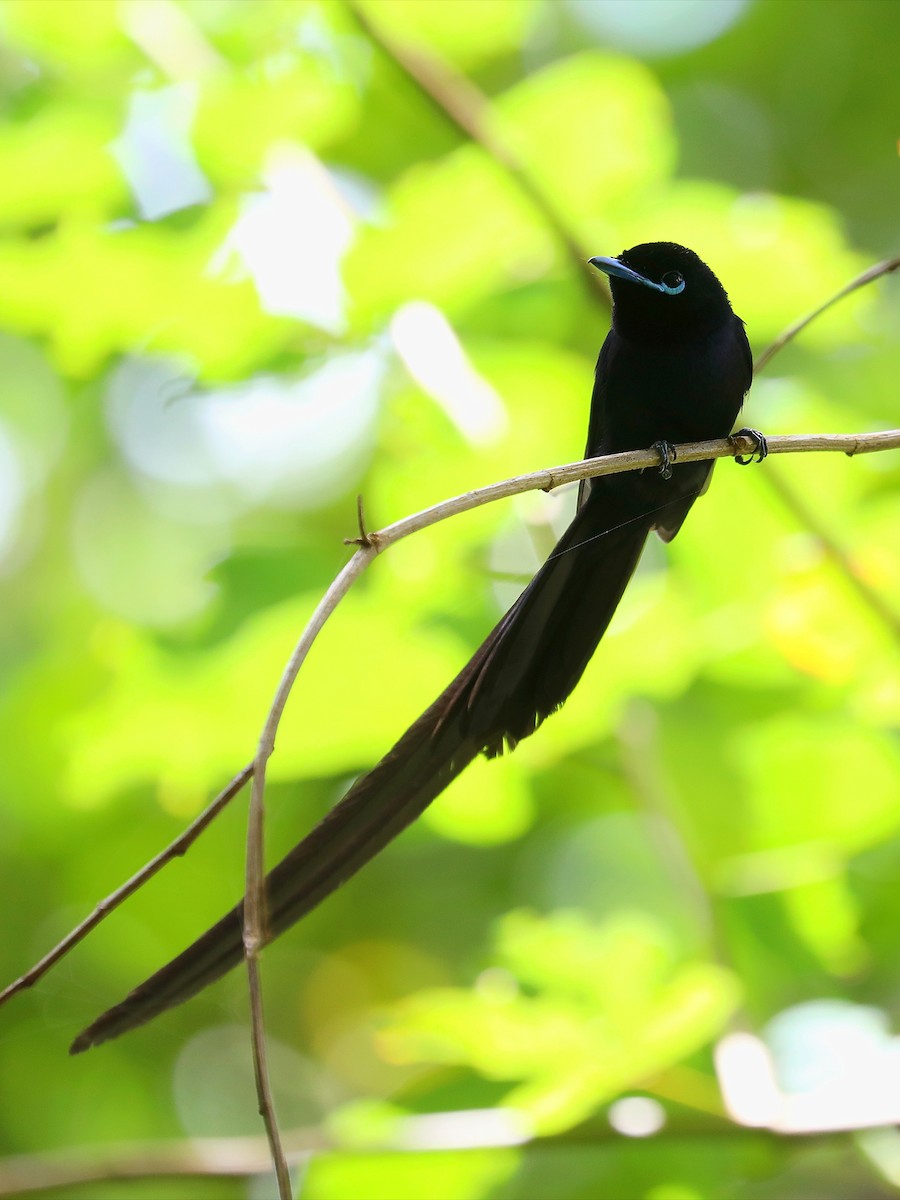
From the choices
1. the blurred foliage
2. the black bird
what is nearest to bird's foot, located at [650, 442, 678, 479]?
the black bird

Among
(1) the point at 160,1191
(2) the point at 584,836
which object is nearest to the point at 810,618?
(2) the point at 584,836

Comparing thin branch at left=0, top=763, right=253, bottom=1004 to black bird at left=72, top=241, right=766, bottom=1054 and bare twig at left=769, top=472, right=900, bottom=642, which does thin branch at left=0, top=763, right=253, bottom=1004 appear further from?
bare twig at left=769, top=472, right=900, bottom=642

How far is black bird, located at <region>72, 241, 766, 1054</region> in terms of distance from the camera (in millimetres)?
1219

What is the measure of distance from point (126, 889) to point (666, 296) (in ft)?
4.41

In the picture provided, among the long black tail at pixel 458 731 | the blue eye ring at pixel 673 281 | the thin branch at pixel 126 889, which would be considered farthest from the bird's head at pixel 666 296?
the thin branch at pixel 126 889

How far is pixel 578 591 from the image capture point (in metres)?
1.63

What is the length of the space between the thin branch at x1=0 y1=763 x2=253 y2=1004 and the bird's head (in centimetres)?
113

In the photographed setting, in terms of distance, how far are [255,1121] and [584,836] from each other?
3.46ft

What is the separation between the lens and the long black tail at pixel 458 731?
1.18 meters

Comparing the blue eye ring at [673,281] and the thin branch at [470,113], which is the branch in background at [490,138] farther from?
the blue eye ring at [673,281]

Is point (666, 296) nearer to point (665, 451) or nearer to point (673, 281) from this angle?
point (673, 281)

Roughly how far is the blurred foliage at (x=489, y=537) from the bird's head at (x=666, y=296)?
82 mm

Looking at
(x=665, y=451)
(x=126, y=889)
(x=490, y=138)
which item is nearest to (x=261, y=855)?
(x=126, y=889)

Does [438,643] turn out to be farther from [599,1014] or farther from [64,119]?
[64,119]
